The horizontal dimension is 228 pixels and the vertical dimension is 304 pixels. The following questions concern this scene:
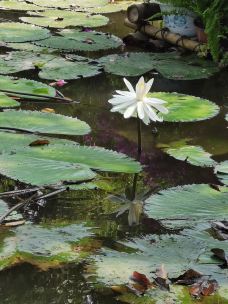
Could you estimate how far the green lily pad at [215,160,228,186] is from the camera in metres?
1.88

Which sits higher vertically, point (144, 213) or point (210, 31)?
point (210, 31)

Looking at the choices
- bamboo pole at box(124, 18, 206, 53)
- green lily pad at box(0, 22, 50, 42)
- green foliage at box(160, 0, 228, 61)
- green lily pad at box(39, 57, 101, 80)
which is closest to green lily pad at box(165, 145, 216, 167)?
green lily pad at box(39, 57, 101, 80)

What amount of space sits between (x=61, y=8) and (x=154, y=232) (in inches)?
146

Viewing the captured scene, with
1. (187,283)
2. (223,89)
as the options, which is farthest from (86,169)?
(223,89)

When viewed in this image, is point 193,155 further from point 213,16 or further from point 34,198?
point 213,16

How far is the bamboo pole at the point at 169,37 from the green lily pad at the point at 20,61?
821mm

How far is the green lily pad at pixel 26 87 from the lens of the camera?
8.64 ft

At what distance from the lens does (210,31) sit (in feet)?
10.4

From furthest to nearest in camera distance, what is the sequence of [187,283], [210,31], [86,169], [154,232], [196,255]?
[210,31] → [86,169] → [154,232] → [196,255] → [187,283]

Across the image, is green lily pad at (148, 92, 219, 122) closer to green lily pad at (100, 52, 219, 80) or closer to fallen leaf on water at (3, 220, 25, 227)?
green lily pad at (100, 52, 219, 80)

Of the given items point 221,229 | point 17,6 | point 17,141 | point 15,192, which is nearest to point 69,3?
point 17,6

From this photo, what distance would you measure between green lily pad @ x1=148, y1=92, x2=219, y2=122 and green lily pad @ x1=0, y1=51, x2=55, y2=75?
0.79 meters

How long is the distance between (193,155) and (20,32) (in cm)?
213

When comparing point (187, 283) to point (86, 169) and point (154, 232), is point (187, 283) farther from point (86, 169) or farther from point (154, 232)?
point (86, 169)
